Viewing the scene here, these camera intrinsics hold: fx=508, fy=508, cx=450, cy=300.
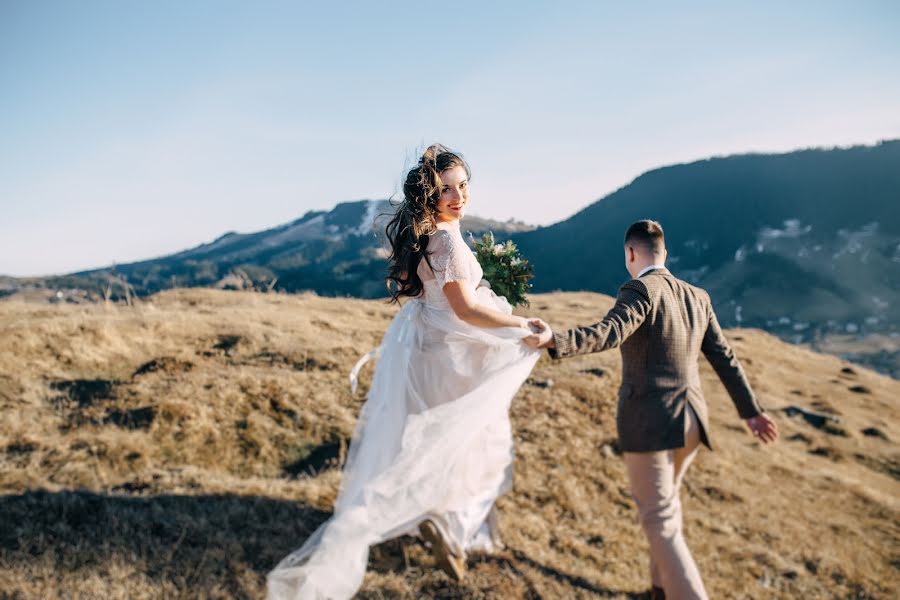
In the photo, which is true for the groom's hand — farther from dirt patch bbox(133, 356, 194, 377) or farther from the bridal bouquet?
dirt patch bbox(133, 356, 194, 377)

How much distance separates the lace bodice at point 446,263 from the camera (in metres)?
3.58

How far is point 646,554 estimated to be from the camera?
5.87 m

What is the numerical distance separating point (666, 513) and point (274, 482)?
4.16 m

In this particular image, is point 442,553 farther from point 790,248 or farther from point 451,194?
point 790,248

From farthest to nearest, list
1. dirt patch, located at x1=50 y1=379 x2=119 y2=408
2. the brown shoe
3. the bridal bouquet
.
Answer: dirt patch, located at x1=50 y1=379 x2=119 y2=408, the bridal bouquet, the brown shoe

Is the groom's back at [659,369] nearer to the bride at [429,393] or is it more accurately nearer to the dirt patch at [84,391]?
the bride at [429,393]

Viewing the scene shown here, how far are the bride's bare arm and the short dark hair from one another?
3.73 feet

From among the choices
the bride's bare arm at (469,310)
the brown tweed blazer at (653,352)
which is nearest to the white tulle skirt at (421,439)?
the bride's bare arm at (469,310)

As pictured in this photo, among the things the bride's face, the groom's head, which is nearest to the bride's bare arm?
the bride's face

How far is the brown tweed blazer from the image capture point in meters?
3.53

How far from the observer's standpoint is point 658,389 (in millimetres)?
3629

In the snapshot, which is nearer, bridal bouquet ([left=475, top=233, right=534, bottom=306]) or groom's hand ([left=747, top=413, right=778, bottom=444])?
groom's hand ([left=747, top=413, right=778, bottom=444])

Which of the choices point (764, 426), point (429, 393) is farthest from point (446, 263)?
point (764, 426)

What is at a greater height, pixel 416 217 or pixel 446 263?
pixel 416 217
